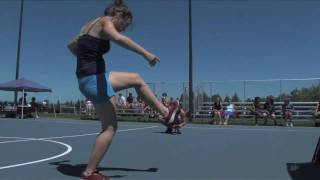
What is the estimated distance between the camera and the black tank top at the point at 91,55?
5.14 m

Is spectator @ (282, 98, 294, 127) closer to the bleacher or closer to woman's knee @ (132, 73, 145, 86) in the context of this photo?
the bleacher

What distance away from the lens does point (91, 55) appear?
516cm

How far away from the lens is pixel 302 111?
23.9 m

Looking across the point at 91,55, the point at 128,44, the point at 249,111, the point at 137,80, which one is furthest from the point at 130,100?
the point at 128,44

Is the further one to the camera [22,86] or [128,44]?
[22,86]

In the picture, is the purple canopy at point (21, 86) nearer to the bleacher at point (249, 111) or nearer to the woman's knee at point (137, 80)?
the bleacher at point (249, 111)

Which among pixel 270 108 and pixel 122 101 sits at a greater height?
pixel 122 101

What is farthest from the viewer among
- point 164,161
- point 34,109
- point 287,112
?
point 34,109

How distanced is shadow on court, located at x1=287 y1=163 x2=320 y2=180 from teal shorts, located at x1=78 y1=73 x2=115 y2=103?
2.23 metres

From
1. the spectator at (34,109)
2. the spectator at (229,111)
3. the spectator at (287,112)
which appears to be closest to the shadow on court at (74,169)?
the spectator at (287,112)

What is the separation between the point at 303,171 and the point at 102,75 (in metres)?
2.72

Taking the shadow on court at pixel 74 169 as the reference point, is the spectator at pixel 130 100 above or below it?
above

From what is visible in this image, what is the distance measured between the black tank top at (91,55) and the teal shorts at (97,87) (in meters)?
0.05

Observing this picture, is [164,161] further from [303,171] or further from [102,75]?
[102,75]
